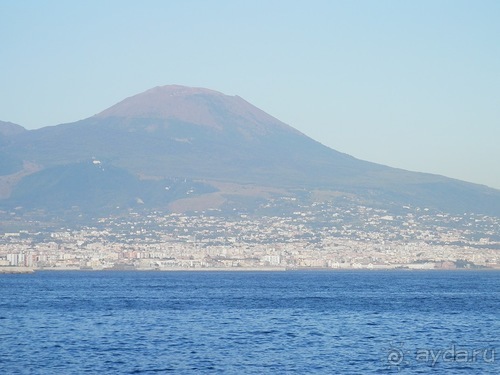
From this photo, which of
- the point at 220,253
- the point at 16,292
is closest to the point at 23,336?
the point at 16,292

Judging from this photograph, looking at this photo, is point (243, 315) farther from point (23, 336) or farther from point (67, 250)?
point (67, 250)

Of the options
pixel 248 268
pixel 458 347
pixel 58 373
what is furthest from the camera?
pixel 248 268

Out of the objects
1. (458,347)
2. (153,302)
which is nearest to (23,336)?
(458,347)

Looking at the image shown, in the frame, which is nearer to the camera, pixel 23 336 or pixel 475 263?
pixel 23 336

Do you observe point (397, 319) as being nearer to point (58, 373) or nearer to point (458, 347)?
point (458, 347)

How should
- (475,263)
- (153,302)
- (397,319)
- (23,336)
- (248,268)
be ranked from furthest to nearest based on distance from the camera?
(475,263), (248,268), (153,302), (397,319), (23,336)

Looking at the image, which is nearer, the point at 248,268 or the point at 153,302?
the point at 153,302
